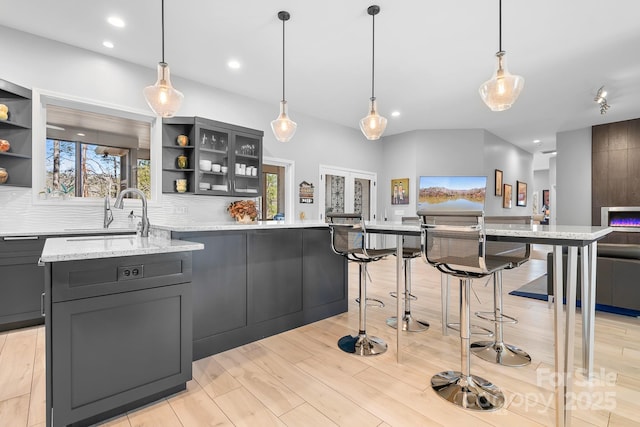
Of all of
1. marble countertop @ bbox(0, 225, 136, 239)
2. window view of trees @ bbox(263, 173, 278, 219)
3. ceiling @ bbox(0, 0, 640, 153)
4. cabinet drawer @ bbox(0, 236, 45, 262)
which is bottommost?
cabinet drawer @ bbox(0, 236, 45, 262)

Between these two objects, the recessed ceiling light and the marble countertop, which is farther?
the recessed ceiling light

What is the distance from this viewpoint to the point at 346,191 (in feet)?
22.5

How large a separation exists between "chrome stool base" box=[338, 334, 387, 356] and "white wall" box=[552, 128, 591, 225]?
683cm

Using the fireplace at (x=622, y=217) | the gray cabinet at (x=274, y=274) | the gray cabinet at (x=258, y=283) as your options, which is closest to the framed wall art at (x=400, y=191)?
the fireplace at (x=622, y=217)

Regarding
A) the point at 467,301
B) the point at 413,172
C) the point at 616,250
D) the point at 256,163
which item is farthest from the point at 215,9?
the point at 413,172

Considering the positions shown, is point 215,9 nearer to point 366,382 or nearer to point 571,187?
point 366,382

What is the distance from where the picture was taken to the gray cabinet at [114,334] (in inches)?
55.4

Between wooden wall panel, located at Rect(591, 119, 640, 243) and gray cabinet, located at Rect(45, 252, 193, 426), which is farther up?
wooden wall panel, located at Rect(591, 119, 640, 243)

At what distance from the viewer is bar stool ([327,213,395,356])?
226 centimetres

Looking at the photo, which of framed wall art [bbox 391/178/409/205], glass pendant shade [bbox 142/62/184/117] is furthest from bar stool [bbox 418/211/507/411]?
framed wall art [bbox 391/178/409/205]

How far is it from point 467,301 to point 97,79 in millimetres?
4541

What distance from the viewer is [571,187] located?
22.4ft

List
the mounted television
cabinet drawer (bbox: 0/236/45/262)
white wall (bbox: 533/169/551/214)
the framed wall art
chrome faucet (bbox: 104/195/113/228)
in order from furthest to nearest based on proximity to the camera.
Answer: white wall (bbox: 533/169/551/214), the framed wall art, the mounted television, chrome faucet (bbox: 104/195/113/228), cabinet drawer (bbox: 0/236/45/262)

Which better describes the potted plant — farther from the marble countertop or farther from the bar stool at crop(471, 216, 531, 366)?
the bar stool at crop(471, 216, 531, 366)
